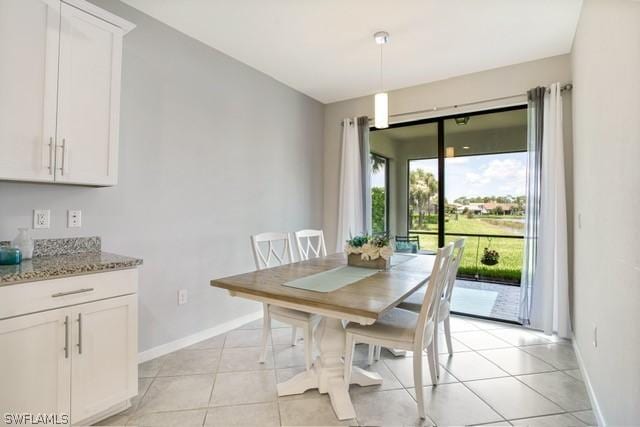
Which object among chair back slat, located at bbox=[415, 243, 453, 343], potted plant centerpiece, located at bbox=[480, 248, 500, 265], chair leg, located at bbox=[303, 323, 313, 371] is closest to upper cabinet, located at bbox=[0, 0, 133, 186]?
chair leg, located at bbox=[303, 323, 313, 371]

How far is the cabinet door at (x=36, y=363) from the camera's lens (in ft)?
4.45

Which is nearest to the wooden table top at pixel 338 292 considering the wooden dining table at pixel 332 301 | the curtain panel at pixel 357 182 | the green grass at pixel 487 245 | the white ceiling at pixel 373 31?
the wooden dining table at pixel 332 301

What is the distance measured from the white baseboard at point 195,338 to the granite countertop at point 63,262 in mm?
894

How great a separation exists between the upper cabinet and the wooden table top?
1.10m

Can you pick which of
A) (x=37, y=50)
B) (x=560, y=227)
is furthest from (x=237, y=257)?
(x=560, y=227)

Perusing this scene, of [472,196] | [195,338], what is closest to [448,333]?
[472,196]

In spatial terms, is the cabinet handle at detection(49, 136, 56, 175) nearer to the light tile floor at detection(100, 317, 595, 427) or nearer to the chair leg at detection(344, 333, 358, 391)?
the light tile floor at detection(100, 317, 595, 427)

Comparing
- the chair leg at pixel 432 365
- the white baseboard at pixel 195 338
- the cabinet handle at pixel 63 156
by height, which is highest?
the cabinet handle at pixel 63 156

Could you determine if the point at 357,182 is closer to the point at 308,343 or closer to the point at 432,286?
the point at 308,343

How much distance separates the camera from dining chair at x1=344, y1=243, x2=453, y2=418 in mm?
1668

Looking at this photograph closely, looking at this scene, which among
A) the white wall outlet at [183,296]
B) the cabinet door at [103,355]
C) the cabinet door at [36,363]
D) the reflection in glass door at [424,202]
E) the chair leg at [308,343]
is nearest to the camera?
the cabinet door at [36,363]

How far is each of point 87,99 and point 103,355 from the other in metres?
1.47

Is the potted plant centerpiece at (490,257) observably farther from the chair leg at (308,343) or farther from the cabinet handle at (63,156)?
the cabinet handle at (63,156)

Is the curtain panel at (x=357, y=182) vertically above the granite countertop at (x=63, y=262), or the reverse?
the curtain panel at (x=357, y=182)
